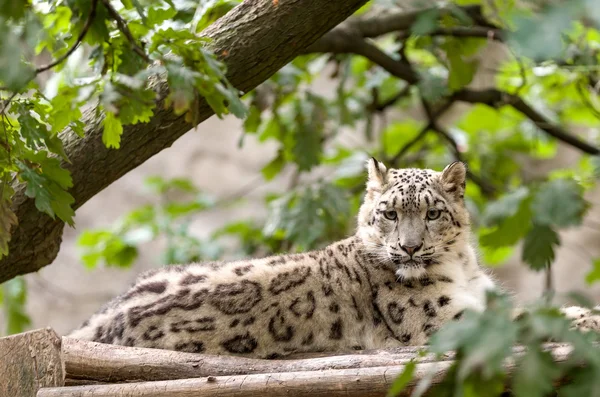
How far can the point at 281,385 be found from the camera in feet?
12.4

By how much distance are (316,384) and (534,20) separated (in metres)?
2.17

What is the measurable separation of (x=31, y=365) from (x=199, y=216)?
31.1 feet

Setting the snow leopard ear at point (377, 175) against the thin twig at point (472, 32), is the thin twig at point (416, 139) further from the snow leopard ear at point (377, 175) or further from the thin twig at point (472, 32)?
the snow leopard ear at point (377, 175)

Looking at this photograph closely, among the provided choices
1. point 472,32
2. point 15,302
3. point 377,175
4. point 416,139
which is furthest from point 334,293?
point 15,302

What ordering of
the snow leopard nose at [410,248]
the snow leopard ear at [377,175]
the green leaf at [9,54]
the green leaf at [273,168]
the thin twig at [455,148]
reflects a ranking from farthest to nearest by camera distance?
the thin twig at [455,148] < the green leaf at [273,168] < the snow leopard ear at [377,175] < the snow leopard nose at [410,248] < the green leaf at [9,54]

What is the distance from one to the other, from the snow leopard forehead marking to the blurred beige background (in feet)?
24.5

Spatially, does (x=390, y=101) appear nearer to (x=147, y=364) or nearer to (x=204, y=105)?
(x=204, y=105)

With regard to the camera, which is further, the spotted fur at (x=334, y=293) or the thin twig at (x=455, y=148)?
the thin twig at (x=455, y=148)

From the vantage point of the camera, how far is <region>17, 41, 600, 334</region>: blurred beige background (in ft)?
42.8

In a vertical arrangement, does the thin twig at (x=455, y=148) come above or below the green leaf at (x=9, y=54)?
below

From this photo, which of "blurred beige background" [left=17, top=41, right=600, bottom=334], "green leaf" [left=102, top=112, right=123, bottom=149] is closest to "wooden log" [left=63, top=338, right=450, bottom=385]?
"green leaf" [left=102, top=112, right=123, bottom=149]

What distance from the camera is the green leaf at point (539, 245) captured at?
9.63 ft

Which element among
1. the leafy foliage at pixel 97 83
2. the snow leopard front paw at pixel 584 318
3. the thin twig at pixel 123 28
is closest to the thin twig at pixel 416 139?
the snow leopard front paw at pixel 584 318

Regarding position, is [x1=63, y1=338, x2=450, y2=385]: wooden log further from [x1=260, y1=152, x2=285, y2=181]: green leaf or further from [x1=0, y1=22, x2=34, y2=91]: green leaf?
[x1=260, y1=152, x2=285, y2=181]: green leaf
